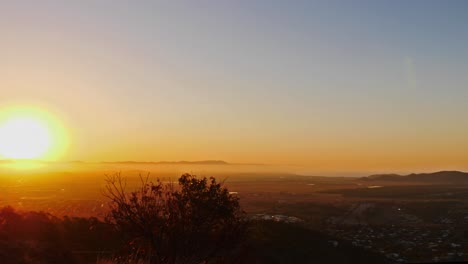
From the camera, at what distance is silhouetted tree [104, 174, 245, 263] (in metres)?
12.1

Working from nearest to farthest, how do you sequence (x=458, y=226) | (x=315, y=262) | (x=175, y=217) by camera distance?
(x=175, y=217)
(x=315, y=262)
(x=458, y=226)

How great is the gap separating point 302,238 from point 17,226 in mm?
28358

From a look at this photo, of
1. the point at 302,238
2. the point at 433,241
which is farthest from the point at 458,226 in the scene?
the point at 302,238

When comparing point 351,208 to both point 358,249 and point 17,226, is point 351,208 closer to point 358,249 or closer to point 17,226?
point 358,249

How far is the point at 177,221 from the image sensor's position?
1255 centimetres

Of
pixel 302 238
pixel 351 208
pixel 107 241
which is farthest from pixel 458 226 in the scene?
pixel 107 241

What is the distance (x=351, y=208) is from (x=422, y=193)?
56.0m

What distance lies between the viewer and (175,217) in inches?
497

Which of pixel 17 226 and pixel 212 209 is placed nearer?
pixel 212 209

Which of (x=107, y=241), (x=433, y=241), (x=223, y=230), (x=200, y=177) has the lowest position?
(x=433, y=241)

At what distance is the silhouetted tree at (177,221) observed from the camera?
12148 mm

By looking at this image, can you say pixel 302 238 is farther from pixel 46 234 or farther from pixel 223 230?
pixel 223 230

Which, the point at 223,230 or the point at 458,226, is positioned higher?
the point at 223,230

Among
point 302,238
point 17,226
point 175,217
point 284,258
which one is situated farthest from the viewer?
point 302,238
